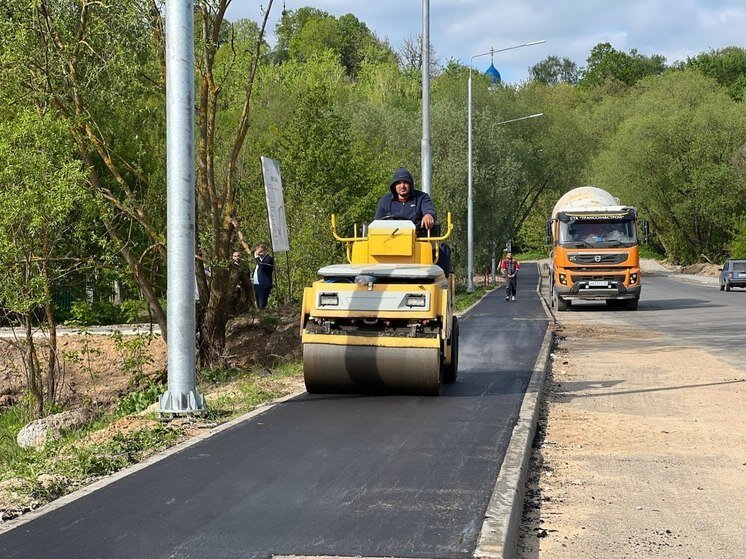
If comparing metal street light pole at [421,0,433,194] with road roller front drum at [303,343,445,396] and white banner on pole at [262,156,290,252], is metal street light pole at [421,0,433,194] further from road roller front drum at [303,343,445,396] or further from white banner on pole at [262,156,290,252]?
road roller front drum at [303,343,445,396]

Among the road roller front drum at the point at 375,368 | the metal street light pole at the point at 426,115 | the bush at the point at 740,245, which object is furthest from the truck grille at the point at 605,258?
the bush at the point at 740,245

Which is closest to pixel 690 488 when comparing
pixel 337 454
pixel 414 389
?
pixel 337 454

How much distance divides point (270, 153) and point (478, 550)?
3713 cm

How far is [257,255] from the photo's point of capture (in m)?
23.0

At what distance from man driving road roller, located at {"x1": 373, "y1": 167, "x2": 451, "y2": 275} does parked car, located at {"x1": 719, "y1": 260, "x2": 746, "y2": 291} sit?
38515 mm

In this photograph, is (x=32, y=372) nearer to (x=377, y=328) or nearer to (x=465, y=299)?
(x=377, y=328)

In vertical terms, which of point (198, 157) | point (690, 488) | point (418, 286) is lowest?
point (690, 488)

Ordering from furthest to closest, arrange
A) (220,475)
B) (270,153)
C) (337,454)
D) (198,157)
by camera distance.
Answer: (270,153)
(198,157)
(337,454)
(220,475)

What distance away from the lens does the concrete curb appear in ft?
19.1

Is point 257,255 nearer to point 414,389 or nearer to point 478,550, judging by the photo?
point 414,389

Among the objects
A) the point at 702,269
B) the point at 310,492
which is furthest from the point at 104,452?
the point at 702,269

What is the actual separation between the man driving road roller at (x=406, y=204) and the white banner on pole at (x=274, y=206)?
2.33m

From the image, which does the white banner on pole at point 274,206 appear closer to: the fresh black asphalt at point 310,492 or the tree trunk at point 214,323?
the fresh black asphalt at point 310,492

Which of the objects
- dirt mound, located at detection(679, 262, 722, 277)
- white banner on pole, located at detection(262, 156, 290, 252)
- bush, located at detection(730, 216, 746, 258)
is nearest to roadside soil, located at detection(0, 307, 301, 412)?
white banner on pole, located at detection(262, 156, 290, 252)
